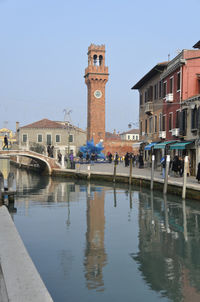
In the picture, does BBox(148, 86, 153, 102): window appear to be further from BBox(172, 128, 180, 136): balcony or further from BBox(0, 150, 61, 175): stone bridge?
BBox(0, 150, 61, 175): stone bridge

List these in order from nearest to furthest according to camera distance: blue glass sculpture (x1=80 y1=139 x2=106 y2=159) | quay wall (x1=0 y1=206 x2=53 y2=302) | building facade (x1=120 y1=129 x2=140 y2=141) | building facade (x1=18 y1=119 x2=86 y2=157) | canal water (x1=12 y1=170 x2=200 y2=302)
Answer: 1. quay wall (x1=0 y1=206 x2=53 y2=302)
2. canal water (x1=12 y1=170 x2=200 y2=302)
3. blue glass sculpture (x1=80 y1=139 x2=106 y2=159)
4. building facade (x1=18 y1=119 x2=86 y2=157)
5. building facade (x1=120 y1=129 x2=140 y2=141)

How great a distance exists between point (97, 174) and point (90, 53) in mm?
37842

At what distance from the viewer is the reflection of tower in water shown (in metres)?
7.40

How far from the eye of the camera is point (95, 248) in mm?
9742

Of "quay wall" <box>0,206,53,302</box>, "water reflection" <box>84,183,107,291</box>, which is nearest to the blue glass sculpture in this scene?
"water reflection" <box>84,183,107,291</box>

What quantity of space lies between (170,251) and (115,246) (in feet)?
4.55

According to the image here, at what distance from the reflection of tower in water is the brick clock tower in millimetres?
41327

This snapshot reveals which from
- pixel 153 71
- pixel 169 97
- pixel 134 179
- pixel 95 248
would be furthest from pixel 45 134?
pixel 95 248

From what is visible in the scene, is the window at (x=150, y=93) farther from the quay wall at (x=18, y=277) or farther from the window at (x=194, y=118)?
the quay wall at (x=18, y=277)

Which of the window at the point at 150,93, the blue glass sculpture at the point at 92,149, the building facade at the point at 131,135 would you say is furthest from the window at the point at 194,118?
the building facade at the point at 131,135

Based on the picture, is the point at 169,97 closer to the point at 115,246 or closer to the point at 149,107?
the point at 149,107

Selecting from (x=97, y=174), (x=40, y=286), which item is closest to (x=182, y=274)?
(x=40, y=286)

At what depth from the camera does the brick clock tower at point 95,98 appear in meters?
58.5

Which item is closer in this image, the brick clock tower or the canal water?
the canal water
